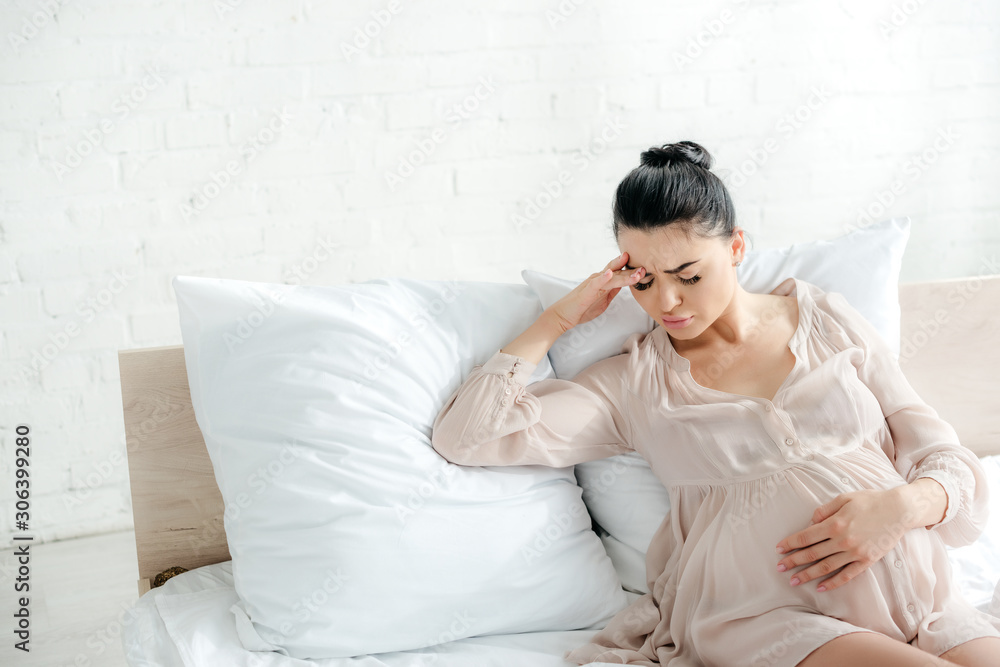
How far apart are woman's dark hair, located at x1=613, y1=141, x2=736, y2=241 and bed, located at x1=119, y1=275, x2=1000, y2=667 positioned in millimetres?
626

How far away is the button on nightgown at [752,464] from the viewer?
1.11 meters

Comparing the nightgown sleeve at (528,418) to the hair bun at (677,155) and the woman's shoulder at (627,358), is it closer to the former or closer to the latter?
the woman's shoulder at (627,358)

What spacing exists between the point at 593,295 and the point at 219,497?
2.48 feet

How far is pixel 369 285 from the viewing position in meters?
1.39

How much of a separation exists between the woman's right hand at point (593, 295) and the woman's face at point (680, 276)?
2 cm

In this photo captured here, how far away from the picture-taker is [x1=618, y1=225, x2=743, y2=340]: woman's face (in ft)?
4.13

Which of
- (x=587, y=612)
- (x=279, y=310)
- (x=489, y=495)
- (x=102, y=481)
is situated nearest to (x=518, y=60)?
(x=279, y=310)

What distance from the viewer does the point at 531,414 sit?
1.29 meters

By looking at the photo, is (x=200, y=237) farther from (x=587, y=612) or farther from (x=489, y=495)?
(x=587, y=612)

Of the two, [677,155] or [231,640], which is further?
[677,155]

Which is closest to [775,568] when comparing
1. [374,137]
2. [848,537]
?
[848,537]

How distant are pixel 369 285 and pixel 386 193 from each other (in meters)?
0.81

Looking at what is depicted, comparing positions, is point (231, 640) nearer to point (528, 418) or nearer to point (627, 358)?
point (528, 418)

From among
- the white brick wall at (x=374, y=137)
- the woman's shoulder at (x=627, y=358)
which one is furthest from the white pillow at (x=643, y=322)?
the white brick wall at (x=374, y=137)
